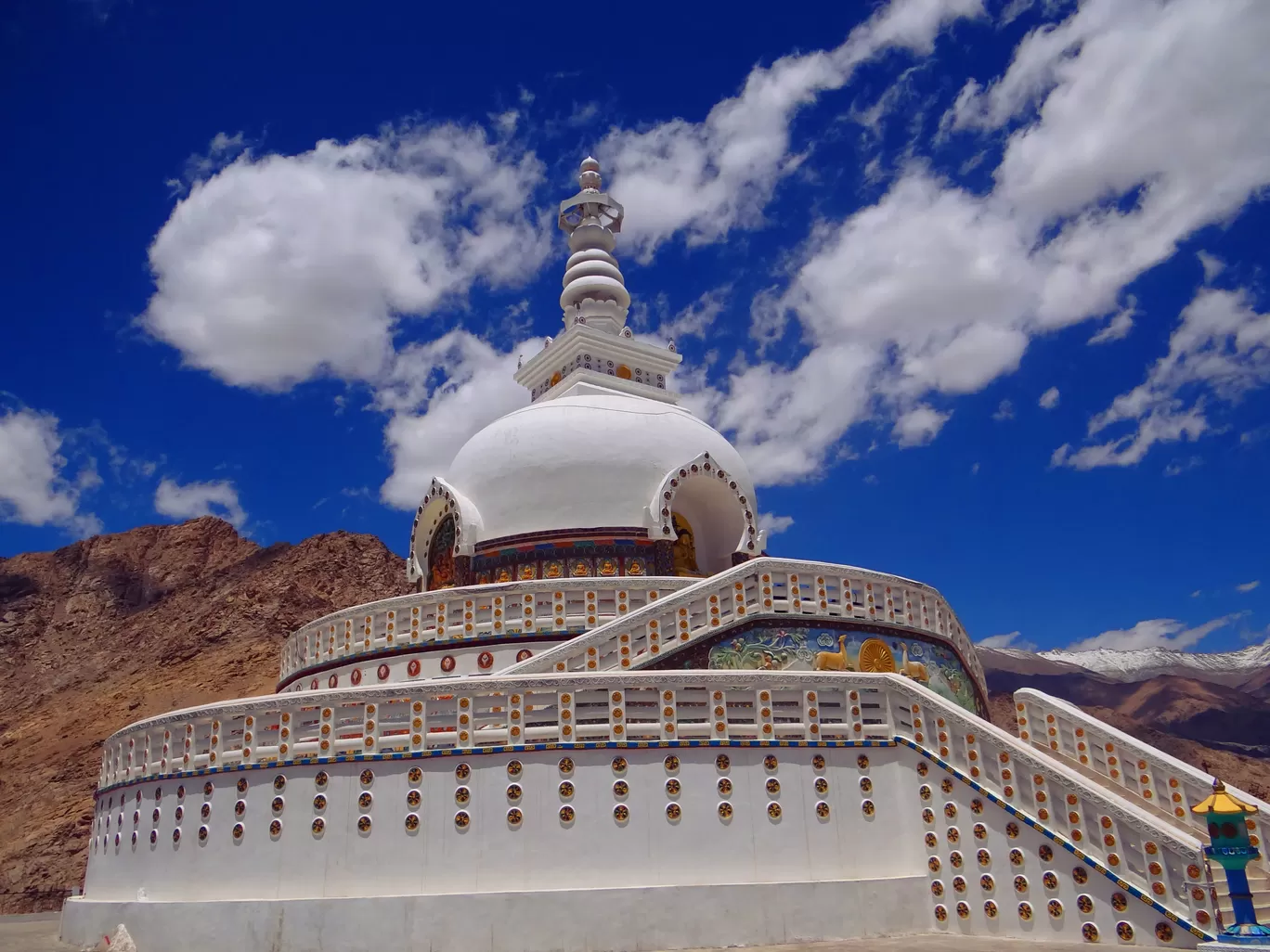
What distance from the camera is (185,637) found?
47.0 metres

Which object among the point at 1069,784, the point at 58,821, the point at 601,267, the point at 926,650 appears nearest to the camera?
the point at 1069,784

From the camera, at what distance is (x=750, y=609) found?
541 inches

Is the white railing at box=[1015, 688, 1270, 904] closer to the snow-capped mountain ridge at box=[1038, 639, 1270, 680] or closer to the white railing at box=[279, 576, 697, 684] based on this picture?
the white railing at box=[279, 576, 697, 684]

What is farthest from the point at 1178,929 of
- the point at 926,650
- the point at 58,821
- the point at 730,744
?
the point at 58,821

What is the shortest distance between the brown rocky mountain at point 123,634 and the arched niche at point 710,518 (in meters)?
23.2

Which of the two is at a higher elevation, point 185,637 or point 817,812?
point 185,637

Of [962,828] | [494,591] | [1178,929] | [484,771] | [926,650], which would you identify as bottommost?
[1178,929]

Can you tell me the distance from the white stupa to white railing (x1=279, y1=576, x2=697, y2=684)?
88.6 inches

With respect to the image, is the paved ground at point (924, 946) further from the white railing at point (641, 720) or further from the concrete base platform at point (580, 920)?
the white railing at point (641, 720)

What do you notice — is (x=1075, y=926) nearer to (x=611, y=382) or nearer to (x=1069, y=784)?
(x=1069, y=784)

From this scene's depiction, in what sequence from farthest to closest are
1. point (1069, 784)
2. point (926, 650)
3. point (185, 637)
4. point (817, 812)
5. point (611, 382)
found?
point (185, 637), point (611, 382), point (926, 650), point (817, 812), point (1069, 784)

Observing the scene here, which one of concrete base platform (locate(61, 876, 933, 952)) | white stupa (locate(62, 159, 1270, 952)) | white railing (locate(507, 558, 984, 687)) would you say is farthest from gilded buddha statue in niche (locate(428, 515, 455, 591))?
concrete base platform (locate(61, 876, 933, 952))

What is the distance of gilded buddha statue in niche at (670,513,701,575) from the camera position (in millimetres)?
19359

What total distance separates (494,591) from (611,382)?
28.6 ft
